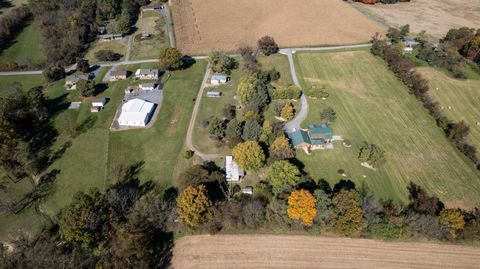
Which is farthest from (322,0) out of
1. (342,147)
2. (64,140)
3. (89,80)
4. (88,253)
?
(88,253)

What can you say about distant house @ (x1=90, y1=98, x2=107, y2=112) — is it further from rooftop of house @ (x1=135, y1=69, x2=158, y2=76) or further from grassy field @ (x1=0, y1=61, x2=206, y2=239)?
rooftop of house @ (x1=135, y1=69, x2=158, y2=76)

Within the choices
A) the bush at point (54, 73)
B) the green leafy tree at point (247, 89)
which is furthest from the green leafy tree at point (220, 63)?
the bush at point (54, 73)

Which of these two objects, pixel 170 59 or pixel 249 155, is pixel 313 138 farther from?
pixel 170 59

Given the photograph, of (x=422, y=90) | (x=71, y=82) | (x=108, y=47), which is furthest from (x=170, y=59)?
(x=422, y=90)

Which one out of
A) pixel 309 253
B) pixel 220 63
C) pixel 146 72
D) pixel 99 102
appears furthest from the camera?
pixel 220 63

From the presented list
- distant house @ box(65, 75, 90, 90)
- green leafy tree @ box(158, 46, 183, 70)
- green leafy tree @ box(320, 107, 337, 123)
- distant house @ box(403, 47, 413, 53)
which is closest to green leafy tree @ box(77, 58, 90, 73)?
distant house @ box(65, 75, 90, 90)

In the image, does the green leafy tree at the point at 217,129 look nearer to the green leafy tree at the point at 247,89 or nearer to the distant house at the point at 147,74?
the green leafy tree at the point at 247,89

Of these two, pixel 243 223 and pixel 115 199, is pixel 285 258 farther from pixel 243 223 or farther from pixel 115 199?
pixel 115 199
